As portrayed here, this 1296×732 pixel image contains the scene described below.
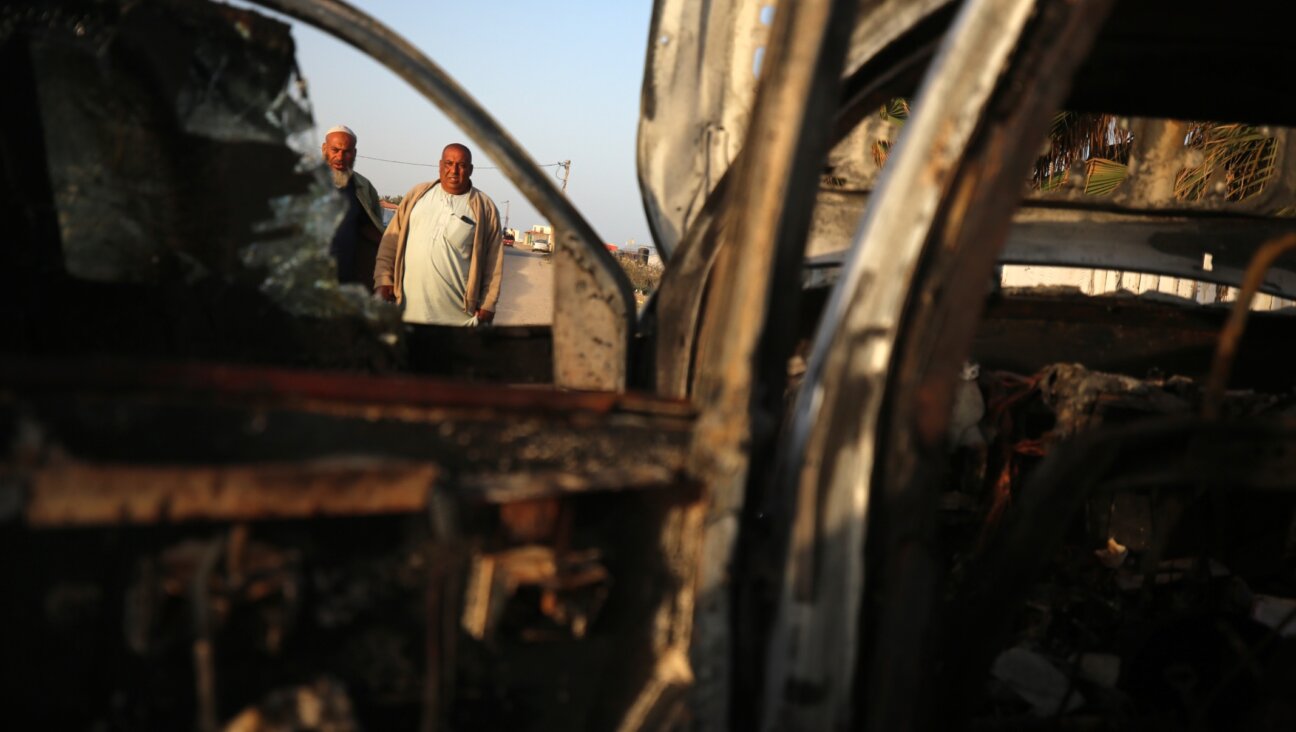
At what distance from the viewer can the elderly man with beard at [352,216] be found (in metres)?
5.65

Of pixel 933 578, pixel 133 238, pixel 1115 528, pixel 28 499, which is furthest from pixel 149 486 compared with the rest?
pixel 1115 528

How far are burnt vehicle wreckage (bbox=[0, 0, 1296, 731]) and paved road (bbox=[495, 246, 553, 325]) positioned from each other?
728 centimetres

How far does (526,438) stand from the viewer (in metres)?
1.23

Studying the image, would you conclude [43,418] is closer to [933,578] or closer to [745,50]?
[933,578]

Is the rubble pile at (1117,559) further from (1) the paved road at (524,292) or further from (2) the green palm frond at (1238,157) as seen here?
(1) the paved road at (524,292)

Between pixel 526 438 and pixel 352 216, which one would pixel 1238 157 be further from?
pixel 526 438

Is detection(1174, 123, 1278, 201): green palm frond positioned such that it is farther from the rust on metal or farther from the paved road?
the rust on metal

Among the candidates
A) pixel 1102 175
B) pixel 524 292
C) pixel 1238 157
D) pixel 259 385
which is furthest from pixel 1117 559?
pixel 524 292

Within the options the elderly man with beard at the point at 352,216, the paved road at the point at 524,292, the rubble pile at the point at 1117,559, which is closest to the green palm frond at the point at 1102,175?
the paved road at the point at 524,292

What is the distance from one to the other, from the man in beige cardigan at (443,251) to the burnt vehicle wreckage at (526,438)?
342 centimetres

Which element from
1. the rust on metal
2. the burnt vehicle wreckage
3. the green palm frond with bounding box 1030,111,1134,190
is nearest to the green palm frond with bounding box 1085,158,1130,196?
the green palm frond with bounding box 1030,111,1134,190

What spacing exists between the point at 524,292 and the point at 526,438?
895cm

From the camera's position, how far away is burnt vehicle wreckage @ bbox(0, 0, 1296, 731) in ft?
3.50

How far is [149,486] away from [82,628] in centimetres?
20
